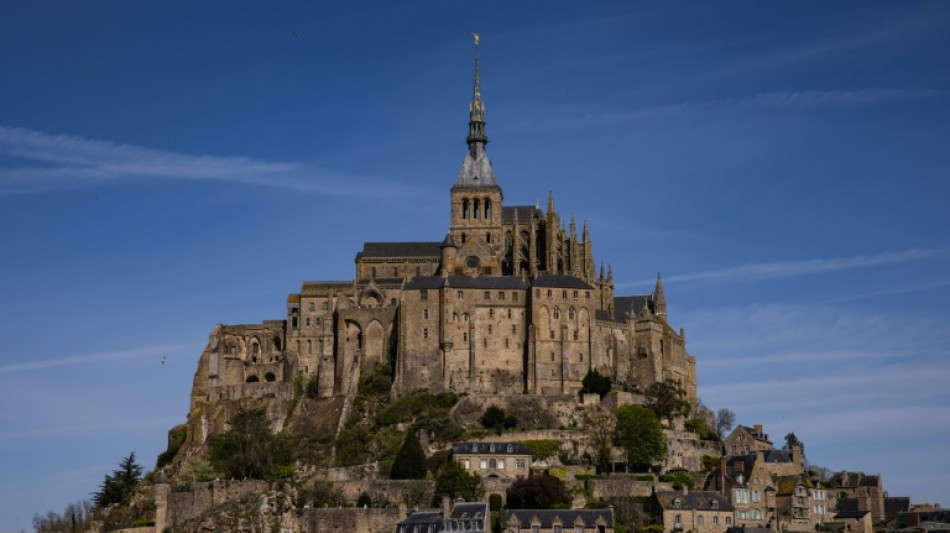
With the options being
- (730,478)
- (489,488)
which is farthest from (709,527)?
(489,488)

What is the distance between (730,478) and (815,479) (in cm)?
1123

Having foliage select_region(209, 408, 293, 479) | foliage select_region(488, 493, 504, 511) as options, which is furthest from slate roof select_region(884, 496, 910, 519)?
foliage select_region(209, 408, 293, 479)

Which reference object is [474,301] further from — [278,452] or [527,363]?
[278,452]

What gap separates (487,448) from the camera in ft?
314

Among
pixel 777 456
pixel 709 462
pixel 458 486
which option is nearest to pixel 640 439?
pixel 709 462

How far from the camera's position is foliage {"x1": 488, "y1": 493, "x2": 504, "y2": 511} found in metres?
90.7

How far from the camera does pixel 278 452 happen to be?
102 meters

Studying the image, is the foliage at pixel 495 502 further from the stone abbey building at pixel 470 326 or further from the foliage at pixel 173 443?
the foliage at pixel 173 443

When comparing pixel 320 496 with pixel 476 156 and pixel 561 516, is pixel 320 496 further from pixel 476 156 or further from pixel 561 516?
pixel 476 156

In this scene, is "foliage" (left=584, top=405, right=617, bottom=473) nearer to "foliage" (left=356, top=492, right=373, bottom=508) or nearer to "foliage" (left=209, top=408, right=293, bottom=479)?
"foliage" (left=356, top=492, right=373, bottom=508)

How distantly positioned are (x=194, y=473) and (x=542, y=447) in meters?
24.0

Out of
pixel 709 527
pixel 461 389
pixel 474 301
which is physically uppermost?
pixel 474 301

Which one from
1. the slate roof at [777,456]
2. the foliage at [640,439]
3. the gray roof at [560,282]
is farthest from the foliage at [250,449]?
the slate roof at [777,456]

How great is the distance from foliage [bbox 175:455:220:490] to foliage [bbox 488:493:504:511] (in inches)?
793
